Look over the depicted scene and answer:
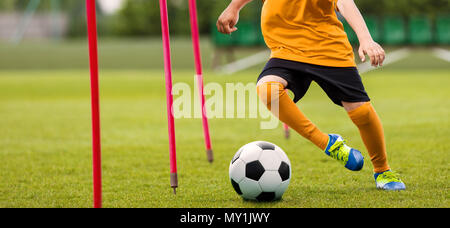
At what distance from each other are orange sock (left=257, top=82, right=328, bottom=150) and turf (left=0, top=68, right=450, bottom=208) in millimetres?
381

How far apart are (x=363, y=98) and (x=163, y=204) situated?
4.69 ft

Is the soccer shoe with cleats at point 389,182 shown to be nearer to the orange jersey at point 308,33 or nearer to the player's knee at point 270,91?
the orange jersey at point 308,33

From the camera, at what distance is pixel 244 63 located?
23.8 m

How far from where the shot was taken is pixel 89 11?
2732 mm

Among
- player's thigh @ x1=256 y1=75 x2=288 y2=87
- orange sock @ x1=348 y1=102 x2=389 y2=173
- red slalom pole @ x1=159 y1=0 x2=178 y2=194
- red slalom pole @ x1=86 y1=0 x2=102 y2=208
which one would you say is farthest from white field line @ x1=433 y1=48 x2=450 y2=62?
red slalom pole @ x1=86 y1=0 x2=102 y2=208

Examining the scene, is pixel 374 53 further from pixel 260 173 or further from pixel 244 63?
pixel 244 63

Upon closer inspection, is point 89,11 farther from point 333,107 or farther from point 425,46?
point 425,46

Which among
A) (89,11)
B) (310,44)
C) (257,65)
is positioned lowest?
(257,65)

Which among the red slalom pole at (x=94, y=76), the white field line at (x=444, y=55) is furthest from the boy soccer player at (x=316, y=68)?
the white field line at (x=444, y=55)

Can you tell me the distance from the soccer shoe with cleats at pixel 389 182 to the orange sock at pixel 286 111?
1.70 ft

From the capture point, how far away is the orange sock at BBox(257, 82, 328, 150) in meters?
3.55

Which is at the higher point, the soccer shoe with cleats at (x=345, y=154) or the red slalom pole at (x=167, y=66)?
the red slalom pole at (x=167, y=66)

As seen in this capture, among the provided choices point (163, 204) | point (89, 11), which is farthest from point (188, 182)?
point (89, 11)

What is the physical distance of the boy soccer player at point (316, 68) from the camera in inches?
141
